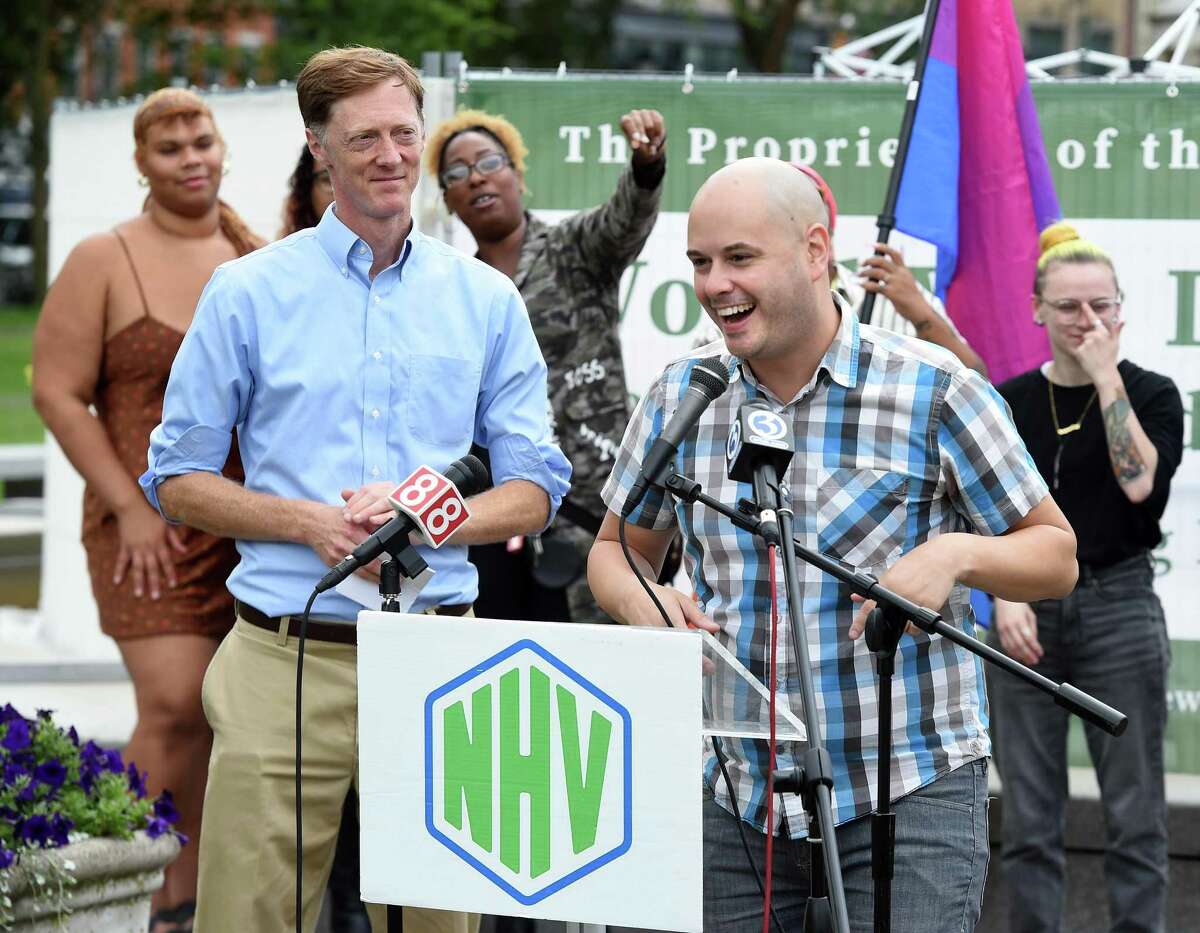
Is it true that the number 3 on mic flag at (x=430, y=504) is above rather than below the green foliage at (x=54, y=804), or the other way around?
above

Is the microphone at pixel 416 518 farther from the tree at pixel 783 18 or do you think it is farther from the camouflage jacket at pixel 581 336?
the tree at pixel 783 18

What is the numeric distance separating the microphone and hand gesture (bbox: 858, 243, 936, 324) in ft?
8.12

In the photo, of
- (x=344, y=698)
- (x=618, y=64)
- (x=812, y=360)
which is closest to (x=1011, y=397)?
(x=812, y=360)

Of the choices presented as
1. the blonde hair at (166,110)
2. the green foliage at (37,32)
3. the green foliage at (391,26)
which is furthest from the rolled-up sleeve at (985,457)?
the green foliage at (37,32)

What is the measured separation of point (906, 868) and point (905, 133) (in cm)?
290

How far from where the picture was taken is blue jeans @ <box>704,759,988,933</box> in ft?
10.1

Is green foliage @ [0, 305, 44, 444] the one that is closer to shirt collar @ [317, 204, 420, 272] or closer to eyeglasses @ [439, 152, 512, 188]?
eyeglasses @ [439, 152, 512, 188]

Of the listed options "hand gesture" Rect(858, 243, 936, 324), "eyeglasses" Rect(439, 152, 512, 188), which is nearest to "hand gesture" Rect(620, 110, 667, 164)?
"eyeglasses" Rect(439, 152, 512, 188)

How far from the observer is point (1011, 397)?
5.16 m

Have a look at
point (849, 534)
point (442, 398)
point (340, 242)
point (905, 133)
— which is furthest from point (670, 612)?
point (905, 133)

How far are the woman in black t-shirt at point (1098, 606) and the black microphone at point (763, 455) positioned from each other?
2.35 metres

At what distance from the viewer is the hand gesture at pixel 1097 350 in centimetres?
493

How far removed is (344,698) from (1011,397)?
8.12 ft

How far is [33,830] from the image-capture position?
412 cm
